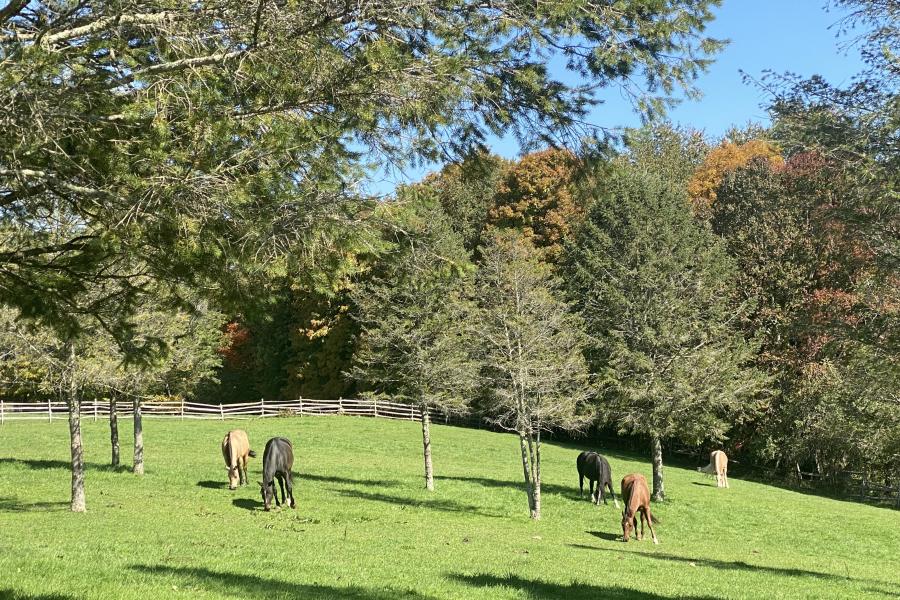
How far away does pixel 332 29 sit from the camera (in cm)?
564

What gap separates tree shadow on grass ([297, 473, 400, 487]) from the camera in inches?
936

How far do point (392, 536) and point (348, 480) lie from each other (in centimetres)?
956

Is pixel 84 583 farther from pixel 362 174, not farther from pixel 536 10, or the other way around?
pixel 536 10

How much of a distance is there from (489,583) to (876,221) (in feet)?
22.1

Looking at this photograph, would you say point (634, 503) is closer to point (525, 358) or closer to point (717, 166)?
point (525, 358)

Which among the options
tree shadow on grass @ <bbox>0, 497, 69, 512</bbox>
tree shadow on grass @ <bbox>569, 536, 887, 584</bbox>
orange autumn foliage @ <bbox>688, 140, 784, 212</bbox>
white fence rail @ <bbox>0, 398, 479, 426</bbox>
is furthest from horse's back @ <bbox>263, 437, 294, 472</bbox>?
orange autumn foliage @ <bbox>688, 140, 784, 212</bbox>

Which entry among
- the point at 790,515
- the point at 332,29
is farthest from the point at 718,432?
the point at 332,29

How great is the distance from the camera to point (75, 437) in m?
16.4

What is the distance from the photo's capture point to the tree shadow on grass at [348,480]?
78.0 ft

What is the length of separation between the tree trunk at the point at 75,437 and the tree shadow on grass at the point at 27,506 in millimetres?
596

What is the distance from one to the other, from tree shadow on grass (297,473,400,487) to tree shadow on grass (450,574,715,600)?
13.2 m

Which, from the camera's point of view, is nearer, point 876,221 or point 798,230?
point 876,221

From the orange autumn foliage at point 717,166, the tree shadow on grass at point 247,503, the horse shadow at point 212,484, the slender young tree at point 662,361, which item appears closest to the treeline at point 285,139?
the tree shadow on grass at point 247,503

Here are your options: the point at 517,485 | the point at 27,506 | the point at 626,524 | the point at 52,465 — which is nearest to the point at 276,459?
the point at 27,506
